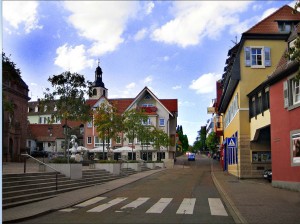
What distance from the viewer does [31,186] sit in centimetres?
1777

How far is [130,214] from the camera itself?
1360 cm

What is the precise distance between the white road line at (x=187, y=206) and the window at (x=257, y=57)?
60.0ft

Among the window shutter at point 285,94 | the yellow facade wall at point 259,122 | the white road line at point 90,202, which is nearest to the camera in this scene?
the white road line at point 90,202

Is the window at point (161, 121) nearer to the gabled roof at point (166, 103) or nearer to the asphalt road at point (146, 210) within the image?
the gabled roof at point (166, 103)

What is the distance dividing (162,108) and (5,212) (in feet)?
199

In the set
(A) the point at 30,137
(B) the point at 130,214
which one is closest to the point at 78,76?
(B) the point at 130,214

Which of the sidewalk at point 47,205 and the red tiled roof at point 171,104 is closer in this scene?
the sidewalk at point 47,205

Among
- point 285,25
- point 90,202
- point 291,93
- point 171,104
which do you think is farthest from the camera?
point 171,104

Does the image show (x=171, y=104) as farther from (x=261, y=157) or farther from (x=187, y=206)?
(x=187, y=206)

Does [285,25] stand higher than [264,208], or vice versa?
[285,25]

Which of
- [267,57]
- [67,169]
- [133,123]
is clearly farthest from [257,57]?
[133,123]

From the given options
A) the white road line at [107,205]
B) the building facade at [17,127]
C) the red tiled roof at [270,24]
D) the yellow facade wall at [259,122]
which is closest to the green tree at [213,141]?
the building facade at [17,127]

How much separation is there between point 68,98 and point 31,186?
850 centimetres

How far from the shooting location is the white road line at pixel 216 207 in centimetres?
1385
